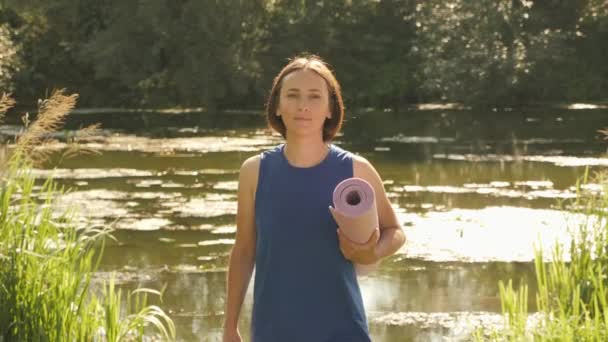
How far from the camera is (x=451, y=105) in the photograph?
32.4 metres

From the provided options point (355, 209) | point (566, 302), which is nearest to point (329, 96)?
point (355, 209)

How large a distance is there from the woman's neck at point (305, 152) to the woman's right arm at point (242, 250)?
0.09 metres

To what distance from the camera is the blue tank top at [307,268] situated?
9.18 feet

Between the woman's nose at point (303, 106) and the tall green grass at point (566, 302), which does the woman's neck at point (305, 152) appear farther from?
the tall green grass at point (566, 302)

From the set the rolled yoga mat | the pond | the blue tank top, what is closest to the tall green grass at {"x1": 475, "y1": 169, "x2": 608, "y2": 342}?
the pond

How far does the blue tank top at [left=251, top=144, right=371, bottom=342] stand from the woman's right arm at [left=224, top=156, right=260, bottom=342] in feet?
0.32

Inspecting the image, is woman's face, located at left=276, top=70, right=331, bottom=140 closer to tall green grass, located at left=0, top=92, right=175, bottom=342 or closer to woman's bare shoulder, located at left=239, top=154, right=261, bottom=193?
woman's bare shoulder, located at left=239, top=154, right=261, bottom=193

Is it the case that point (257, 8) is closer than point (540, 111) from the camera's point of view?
No

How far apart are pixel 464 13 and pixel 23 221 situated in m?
28.1

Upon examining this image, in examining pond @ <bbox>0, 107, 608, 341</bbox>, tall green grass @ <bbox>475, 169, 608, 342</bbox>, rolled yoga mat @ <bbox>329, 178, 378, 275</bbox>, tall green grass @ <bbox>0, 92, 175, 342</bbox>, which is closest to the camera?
rolled yoga mat @ <bbox>329, 178, 378, 275</bbox>

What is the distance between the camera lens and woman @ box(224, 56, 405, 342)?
2.80 metres

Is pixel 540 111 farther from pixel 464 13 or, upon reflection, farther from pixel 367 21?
pixel 367 21

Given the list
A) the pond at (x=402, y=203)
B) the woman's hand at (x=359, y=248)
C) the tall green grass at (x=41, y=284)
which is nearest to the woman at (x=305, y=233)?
the woman's hand at (x=359, y=248)

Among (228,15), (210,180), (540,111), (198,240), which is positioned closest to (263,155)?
(198,240)
